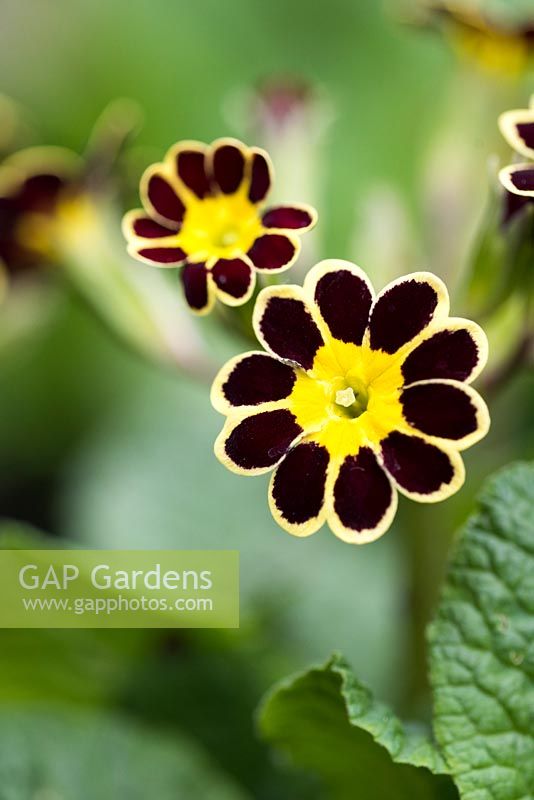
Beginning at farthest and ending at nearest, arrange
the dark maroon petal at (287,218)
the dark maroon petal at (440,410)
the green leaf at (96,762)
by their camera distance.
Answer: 1. the green leaf at (96,762)
2. the dark maroon petal at (287,218)
3. the dark maroon petal at (440,410)

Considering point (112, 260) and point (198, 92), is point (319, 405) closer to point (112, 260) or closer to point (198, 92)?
point (112, 260)

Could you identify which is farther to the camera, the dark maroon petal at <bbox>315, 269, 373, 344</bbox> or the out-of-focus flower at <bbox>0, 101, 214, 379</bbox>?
the out-of-focus flower at <bbox>0, 101, 214, 379</bbox>

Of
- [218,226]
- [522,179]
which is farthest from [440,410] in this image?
[218,226]

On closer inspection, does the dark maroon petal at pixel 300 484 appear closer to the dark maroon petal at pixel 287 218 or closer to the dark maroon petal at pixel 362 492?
the dark maroon petal at pixel 362 492

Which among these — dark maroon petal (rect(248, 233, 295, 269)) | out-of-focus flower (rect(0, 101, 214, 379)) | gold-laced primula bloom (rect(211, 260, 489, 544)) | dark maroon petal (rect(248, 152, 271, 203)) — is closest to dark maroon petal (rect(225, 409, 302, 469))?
gold-laced primula bloom (rect(211, 260, 489, 544))

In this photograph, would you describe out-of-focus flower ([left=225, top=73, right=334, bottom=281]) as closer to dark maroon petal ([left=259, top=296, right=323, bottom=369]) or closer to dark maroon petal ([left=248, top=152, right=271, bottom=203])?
dark maroon petal ([left=248, top=152, right=271, bottom=203])

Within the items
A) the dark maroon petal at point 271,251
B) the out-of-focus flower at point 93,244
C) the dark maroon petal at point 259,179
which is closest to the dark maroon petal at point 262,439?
the dark maroon petal at point 271,251

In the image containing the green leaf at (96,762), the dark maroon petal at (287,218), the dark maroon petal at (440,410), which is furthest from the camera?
the green leaf at (96,762)
